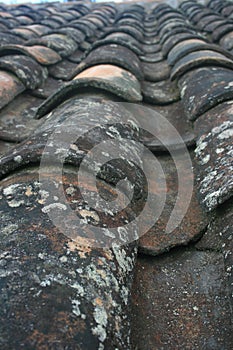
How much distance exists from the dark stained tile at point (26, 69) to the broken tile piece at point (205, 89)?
2.80 ft

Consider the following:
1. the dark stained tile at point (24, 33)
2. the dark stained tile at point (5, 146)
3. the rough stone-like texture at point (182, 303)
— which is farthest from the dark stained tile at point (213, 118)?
the dark stained tile at point (24, 33)

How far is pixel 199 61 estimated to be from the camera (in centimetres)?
205

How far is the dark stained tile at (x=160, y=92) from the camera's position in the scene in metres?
2.08

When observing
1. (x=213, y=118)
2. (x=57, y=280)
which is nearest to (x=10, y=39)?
(x=213, y=118)

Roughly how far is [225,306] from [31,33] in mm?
3240

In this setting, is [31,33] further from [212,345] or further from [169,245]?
[212,345]

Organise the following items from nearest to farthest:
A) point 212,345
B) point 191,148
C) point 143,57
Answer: point 212,345 → point 191,148 → point 143,57

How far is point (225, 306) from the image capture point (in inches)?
36.2

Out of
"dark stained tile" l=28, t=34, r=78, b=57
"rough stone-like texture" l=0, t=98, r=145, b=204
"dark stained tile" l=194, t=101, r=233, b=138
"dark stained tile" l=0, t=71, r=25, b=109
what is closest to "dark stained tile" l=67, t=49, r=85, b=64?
"dark stained tile" l=28, t=34, r=78, b=57

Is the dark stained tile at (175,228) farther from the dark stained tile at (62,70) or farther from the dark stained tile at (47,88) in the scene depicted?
the dark stained tile at (62,70)

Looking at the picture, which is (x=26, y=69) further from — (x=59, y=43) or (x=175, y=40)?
(x=175, y=40)

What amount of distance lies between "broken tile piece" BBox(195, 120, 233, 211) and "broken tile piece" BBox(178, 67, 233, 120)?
20 centimetres

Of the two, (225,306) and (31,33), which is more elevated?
(225,306)

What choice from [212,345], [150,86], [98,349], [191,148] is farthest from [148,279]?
[150,86]
